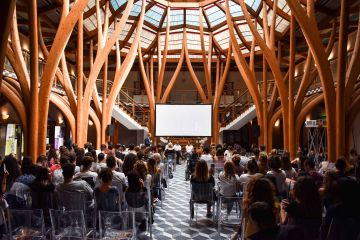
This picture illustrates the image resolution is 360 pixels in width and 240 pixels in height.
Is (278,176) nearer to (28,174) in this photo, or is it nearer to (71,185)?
(71,185)

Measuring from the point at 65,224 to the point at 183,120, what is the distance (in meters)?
16.1

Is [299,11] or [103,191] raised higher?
[299,11]

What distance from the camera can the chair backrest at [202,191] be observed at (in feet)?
22.5

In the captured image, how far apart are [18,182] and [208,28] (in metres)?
21.7

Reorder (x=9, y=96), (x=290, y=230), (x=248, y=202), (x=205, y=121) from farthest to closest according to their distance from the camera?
A: 1. (x=205, y=121)
2. (x=9, y=96)
3. (x=248, y=202)
4. (x=290, y=230)

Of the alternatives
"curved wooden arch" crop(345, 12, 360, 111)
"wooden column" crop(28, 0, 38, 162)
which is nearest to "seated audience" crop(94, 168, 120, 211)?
"wooden column" crop(28, 0, 38, 162)

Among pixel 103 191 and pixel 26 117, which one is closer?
pixel 103 191

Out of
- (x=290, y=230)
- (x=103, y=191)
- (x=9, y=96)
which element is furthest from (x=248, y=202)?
(x=9, y=96)

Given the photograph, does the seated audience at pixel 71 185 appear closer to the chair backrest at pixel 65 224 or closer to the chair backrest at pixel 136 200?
the chair backrest at pixel 136 200

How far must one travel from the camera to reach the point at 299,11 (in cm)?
997

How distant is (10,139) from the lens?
63.5 feet

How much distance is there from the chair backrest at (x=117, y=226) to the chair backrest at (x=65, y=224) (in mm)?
293

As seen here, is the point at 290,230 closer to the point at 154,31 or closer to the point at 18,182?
the point at 18,182

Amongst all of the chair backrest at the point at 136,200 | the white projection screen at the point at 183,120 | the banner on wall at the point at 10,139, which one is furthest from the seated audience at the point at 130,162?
the banner on wall at the point at 10,139
